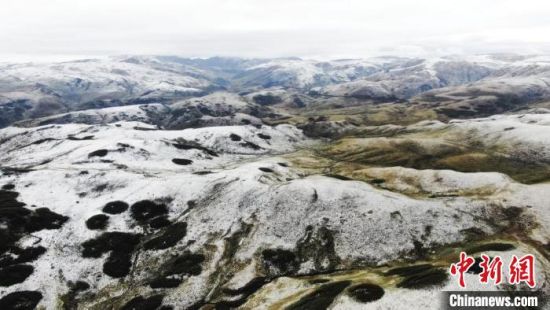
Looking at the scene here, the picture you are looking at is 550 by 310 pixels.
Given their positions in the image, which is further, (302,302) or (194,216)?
(194,216)

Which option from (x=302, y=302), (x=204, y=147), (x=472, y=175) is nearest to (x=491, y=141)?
(x=472, y=175)

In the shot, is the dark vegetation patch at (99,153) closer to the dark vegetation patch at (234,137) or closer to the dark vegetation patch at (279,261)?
the dark vegetation patch at (234,137)

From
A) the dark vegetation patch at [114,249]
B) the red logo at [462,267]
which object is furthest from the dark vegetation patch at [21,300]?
the red logo at [462,267]

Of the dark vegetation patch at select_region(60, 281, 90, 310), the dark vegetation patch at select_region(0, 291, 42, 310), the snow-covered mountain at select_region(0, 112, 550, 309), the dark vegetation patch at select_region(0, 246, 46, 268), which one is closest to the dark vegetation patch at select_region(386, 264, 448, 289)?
the snow-covered mountain at select_region(0, 112, 550, 309)

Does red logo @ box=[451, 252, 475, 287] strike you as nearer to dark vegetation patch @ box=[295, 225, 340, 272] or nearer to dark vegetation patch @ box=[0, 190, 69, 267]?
dark vegetation patch @ box=[295, 225, 340, 272]

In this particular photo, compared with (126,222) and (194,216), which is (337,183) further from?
(126,222)

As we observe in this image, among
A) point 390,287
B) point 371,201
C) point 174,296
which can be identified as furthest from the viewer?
point 371,201

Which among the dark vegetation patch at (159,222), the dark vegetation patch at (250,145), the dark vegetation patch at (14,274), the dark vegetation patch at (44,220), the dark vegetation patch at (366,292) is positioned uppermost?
the dark vegetation patch at (366,292)
